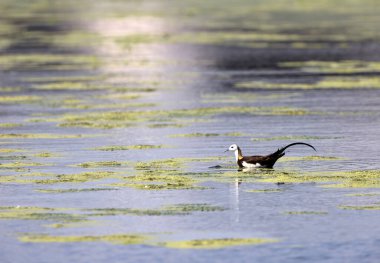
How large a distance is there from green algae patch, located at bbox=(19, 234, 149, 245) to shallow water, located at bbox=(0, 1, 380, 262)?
45 millimetres

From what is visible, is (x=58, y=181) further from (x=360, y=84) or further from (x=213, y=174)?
(x=360, y=84)

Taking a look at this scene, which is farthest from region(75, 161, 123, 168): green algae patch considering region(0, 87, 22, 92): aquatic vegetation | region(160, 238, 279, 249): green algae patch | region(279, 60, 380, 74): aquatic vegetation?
region(279, 60, 380, 74): aquatic vegetation

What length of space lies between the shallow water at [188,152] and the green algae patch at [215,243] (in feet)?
0.15

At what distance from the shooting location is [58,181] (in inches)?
1001

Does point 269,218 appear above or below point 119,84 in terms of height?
below

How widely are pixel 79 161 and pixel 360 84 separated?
811 inches

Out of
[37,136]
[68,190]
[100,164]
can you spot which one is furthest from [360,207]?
[37,136]

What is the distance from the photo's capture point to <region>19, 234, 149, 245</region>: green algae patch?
782 inches

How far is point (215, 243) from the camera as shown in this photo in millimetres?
19625

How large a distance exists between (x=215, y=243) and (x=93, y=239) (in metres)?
1.89

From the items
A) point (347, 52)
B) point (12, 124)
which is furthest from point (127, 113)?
point (347, 52)

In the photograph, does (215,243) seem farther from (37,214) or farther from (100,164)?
(100,164)

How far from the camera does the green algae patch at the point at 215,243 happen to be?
63.8ft

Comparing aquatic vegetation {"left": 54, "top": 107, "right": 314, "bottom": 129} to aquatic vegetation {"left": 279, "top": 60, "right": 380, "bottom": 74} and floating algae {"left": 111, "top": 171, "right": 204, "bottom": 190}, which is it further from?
aquatic vegetation {"left": 279, "top": 60, "right": 380, "bottom": 74}
